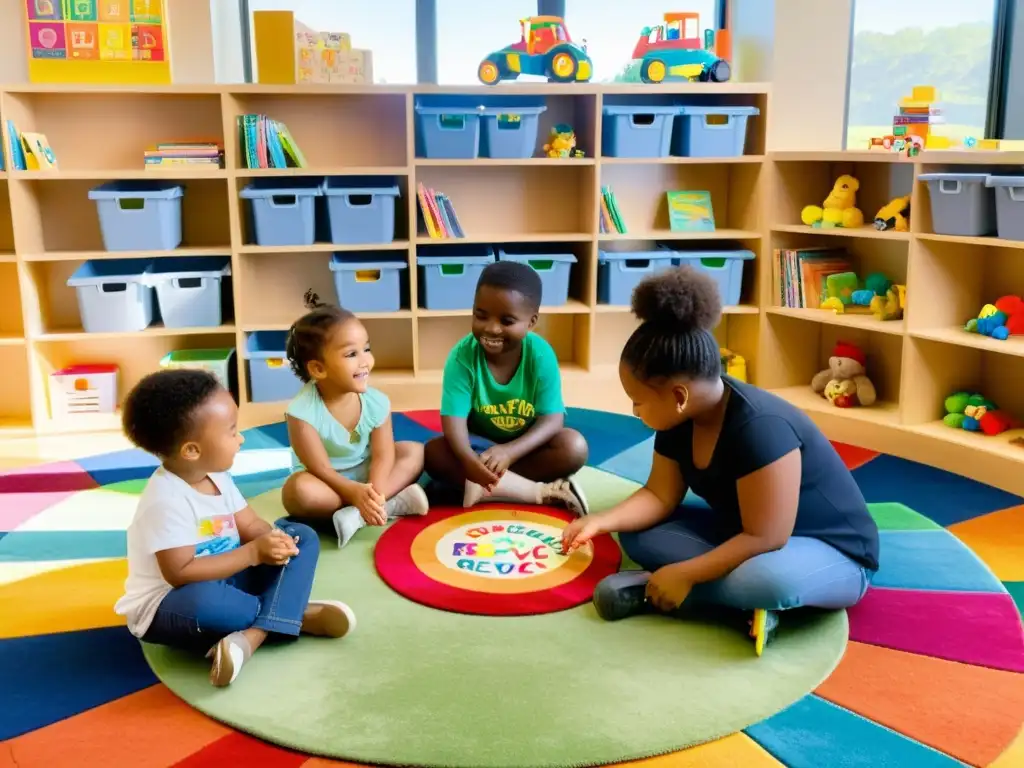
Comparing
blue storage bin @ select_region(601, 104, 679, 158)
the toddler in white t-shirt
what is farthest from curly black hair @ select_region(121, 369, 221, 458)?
blue storage bin @ select_region(601, 104, 679, 158)

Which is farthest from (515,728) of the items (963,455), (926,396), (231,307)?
(231,307)

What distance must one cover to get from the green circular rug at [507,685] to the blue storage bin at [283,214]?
198 cm

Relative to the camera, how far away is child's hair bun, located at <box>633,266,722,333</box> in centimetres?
202

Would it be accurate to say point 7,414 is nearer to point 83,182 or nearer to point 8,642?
point 83,182

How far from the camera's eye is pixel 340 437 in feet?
8.95

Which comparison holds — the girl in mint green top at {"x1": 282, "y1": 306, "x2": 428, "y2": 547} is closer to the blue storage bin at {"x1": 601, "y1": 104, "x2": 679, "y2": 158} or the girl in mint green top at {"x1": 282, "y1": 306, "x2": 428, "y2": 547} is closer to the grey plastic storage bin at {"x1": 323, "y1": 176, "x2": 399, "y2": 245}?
the grey plastic storage bin at {"x1": 323, "y1": 176, "x2": 399, "y2": 245}

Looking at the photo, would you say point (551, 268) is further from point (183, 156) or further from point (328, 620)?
point (328, 620)

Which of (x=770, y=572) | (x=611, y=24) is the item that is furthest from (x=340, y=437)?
(x=611, y=24)

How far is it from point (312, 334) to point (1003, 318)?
7.19 ft

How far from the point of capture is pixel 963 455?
10.7 feet

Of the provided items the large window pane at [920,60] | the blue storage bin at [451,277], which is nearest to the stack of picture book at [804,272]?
the large window pane at [920,60]

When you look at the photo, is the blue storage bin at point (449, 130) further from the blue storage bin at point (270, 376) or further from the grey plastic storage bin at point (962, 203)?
the grey plastic storage bin at point (962, 203)

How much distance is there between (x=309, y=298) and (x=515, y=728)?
8.32 ft

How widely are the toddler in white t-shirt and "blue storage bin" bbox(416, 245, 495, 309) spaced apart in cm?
202
